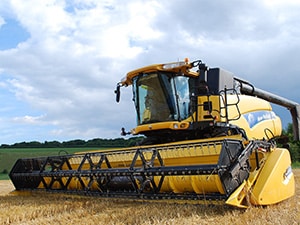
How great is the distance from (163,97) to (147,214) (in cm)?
266

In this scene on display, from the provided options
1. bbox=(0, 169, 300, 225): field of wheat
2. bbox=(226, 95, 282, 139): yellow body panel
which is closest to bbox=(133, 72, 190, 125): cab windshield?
bbox=(226, 95, 282, 139): yellow body panel

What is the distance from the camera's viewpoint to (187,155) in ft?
14.7

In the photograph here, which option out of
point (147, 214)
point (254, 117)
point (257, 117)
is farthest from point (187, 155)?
point (257, 117)

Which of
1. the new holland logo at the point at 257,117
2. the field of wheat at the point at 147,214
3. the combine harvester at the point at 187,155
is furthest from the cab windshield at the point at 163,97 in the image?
the field of wheat at the point at 147,214

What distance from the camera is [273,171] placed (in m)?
3.81

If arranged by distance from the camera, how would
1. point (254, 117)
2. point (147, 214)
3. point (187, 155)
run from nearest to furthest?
point (147, 214) → point (187, 155) → point (254, 117)

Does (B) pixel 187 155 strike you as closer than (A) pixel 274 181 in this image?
No

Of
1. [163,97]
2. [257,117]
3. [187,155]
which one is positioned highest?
[163,97]

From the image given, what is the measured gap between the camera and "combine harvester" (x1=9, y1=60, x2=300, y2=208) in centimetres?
362

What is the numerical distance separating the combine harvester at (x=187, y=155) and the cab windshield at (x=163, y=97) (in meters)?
0.02

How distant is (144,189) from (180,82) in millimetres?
2033

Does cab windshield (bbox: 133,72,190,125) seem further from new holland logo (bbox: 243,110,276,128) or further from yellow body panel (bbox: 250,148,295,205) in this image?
yellow body panel (bbox: 250,148,295,205)

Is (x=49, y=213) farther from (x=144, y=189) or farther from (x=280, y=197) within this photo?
(x=280, y=197)

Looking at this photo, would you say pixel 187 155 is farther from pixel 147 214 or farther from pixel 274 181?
pixel 147 214
